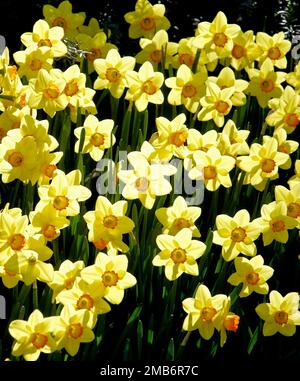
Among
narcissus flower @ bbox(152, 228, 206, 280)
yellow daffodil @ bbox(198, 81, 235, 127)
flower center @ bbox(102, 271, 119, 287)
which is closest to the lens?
flower center @ bbox(102, 271, 119, 287)

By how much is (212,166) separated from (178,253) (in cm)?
34

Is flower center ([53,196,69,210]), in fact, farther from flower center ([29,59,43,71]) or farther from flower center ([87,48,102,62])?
flower center ([87,48,102,62])

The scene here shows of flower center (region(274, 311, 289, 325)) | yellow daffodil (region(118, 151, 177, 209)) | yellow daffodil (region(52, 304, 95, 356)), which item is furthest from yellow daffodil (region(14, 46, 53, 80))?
flower center (region(274, 311, 289, 325))

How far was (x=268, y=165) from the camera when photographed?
2.38 metres

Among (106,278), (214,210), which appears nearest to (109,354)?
(106,278)

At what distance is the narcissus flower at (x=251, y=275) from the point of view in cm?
215

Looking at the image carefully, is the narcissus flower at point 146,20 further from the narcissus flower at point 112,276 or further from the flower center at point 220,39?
the narcissus flower at point 112,276

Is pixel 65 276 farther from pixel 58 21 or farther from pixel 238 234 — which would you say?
pixel 58 21

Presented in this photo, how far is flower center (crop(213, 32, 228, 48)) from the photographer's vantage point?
2920 mm

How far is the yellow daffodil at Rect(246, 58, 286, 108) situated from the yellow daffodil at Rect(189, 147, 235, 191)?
641 mm

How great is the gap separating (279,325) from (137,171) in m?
0.59

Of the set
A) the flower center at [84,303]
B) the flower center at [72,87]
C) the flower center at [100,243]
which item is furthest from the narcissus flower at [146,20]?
the flower center at [84,303]

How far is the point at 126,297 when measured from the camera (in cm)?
222
